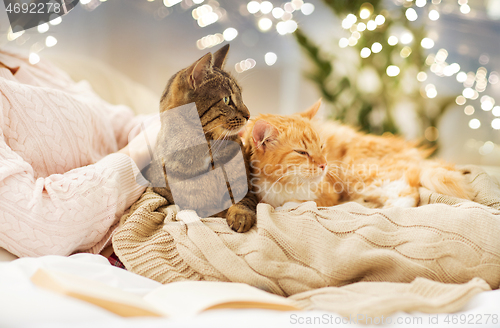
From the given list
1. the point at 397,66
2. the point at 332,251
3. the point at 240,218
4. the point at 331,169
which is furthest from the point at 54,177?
the point at 397,66

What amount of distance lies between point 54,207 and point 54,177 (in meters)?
0.11

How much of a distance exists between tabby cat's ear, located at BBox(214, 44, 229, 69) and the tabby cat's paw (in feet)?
1.52

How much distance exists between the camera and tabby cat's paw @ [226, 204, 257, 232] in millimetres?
771

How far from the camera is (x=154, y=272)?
71cm

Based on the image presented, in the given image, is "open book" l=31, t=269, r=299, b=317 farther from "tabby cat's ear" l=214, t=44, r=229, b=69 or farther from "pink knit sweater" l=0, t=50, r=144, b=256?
"tabby cat's ear" l=214, t=44, r=229, b=69

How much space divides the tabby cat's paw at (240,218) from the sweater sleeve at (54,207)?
377 millimetres

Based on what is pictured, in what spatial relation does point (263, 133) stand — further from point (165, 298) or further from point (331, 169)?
point (165, 298)

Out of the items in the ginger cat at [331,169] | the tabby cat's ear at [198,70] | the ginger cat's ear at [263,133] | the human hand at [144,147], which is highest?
the tabby cat's ear at [198,70]

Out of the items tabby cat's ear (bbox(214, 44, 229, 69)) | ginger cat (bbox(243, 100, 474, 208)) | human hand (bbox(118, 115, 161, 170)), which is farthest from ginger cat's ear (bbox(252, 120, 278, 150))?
human hand (bbox(118, 115, 161, 170))

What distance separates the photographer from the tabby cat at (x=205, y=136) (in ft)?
2.56

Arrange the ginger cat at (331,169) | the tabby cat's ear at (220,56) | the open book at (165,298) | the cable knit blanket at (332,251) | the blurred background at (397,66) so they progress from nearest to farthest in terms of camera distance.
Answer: the open book at (165,298) < the cable knit blanket at (332,251) < the tabby cat's ear at (220,56) < the ginger cat at (331,169) < the blurred background at (397,66)

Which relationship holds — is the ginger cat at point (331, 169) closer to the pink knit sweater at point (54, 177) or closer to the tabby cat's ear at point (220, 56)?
the tabby cat's ear at point (220, 56)

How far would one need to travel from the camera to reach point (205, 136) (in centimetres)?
80

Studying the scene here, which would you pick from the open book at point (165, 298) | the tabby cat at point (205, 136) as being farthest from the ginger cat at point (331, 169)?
the open book at point (165, 298)
